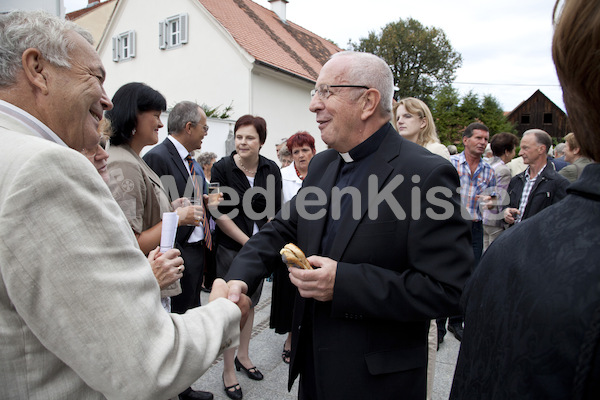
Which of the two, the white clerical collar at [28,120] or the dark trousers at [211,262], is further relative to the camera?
the dark trousers at [211,262]

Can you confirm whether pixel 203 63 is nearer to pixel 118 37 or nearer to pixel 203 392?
pixel 118 37

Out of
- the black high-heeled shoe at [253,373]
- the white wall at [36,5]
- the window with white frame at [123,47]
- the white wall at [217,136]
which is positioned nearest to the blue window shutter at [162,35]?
the window with white frame at [123,47]

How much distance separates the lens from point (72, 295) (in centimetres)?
87

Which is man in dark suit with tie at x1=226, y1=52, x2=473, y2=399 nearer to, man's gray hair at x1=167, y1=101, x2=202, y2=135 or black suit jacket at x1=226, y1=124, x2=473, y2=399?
black suit jacket at x1=226, y1=124, x2=473, y2=399

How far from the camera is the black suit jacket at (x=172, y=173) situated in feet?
10.2

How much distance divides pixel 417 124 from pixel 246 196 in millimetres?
1803

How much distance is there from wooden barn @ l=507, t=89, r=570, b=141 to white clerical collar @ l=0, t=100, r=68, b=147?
5914 centimetres

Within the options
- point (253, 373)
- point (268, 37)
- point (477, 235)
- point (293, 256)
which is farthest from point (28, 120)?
point (268, 37)

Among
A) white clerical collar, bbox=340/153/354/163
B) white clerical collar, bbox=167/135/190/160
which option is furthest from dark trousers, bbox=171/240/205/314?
white clerical collar, bbox=340/153/354/163

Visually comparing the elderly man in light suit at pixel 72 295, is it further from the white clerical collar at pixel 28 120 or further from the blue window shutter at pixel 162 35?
the blue window shutter at pixel 162 35

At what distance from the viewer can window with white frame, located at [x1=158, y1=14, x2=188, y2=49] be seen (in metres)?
17.8

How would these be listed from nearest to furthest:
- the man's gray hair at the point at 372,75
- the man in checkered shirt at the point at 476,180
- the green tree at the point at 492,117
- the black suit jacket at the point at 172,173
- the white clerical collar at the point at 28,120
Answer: the white clerical collar at the point at 28,120 → the man's gray hair at the point at 372,75 → the black suit jacket at the point at 172,173 → the man in checkered shirt at the point at 476,180 → the green tree at the point at 492,117

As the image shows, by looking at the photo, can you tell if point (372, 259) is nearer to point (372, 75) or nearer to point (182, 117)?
point (372, 75)

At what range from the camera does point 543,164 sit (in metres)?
4.94
